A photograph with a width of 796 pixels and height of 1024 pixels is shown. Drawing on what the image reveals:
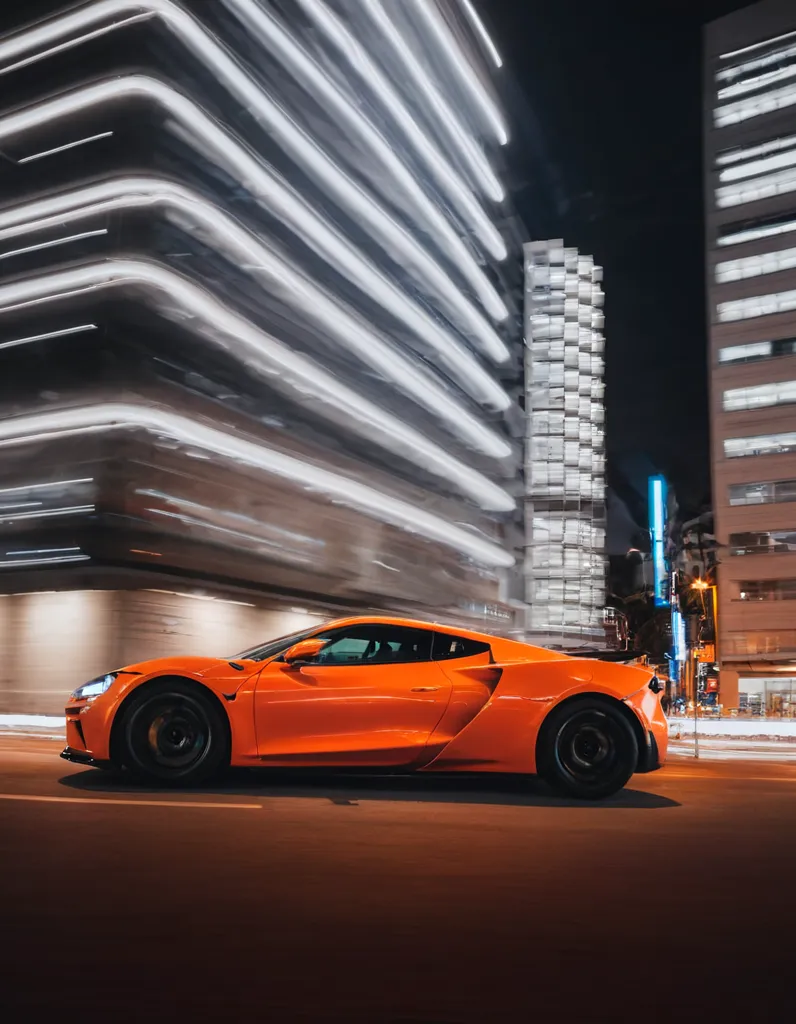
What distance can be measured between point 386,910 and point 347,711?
3334 millimetres

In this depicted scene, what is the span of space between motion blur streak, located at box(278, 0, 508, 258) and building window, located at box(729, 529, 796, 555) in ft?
63.2

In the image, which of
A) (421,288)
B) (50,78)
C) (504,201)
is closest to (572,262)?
(504,201)

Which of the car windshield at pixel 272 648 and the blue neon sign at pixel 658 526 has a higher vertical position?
the blue neon sign at pixel 658 526

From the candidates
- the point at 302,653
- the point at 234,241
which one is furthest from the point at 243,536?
the point at 302,653

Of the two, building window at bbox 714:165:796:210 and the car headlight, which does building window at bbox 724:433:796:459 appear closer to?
building window at bbox 714:165:796:210

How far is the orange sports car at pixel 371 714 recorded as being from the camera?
7578 mm

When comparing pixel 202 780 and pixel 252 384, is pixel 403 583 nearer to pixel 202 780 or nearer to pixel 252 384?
pixel 252 384

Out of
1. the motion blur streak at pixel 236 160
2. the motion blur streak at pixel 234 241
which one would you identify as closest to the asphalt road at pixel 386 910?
the motion blur streak at pixel 234 241

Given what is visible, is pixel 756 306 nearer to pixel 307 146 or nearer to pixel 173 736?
pixel 307 146

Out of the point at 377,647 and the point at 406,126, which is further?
the point at 406,126

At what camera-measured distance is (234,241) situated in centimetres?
3116

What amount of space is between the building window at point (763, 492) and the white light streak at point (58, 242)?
157 ft

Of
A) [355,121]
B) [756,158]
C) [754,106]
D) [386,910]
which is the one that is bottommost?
[386,910]

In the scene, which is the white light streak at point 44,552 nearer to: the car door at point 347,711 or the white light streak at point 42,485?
the white light streak at point 42,485
